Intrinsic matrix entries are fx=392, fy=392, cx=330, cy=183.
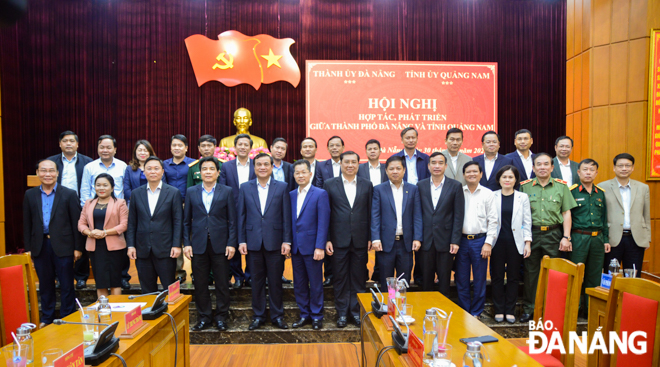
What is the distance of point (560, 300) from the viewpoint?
187 centimetres

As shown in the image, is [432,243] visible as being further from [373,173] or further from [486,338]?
[486,338]

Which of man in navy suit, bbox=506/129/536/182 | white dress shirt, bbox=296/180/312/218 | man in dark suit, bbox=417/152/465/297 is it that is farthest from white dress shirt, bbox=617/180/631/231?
white dress shirt, bbox=296/180/312/218

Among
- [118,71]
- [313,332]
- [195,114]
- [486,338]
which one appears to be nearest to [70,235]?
[313,332]

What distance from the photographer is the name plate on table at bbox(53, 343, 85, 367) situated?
118cm

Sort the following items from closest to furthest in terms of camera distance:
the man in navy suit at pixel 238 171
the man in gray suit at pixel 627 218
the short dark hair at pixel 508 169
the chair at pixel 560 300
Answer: the chair at pixel 560 300 → the short dark hair at pixel 508 169 → the man in gray suit at pixel 627 218 → the man in navy suit at pixel 238 171

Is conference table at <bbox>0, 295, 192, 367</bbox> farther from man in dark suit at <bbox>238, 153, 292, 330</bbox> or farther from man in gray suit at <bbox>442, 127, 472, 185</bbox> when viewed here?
man in gray suit at <bbox>442, 127, 472, 185</bbox>

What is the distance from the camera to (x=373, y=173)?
3.51 metres

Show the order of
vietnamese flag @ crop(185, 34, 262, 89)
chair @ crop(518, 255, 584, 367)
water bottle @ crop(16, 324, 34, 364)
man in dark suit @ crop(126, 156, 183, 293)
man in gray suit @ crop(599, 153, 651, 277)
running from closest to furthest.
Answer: water bottle @ crop(16, 324, 34, 364), chair @ crop(518, 255, 584, 367), man in dark suit @ crop(126, 156, 183, 293), man in gray suit @ crop(599, 153, 651, 277), vietnamese flag @ crop(185, 34, 262, 89)

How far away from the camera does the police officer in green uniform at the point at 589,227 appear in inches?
127

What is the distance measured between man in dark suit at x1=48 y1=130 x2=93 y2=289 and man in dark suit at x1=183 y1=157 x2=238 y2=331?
4.31 ft

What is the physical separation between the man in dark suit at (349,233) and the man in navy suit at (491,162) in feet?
3.75

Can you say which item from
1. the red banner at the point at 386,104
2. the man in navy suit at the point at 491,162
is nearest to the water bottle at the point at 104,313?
the man in navy suit at the point at 491,162

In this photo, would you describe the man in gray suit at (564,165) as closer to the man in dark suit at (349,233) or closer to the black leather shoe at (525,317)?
the black leather shoe at (525,317)

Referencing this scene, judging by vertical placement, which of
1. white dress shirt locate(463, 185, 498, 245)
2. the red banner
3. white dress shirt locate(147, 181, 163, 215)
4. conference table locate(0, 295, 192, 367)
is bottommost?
conference table locate(0, 295, 192, 367)
